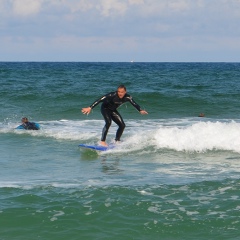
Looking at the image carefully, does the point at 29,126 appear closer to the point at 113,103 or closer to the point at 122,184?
the point at 113,103

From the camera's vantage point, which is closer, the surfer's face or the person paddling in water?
the surfer's face

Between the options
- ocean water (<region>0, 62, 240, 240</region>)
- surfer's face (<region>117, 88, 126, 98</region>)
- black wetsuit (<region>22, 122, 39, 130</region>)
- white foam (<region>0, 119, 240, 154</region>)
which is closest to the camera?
ocean water (<region>0, 62, 240, 240</region>)

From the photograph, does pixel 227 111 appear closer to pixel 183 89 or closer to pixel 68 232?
pixel 183 89

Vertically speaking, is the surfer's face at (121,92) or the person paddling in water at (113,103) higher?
the surfer's face at (121,92)

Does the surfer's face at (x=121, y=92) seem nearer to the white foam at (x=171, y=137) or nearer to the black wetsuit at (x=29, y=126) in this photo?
the white foam at (x=171, y=137)

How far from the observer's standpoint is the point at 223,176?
31.1 ft

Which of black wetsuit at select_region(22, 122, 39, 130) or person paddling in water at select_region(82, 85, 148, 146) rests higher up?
person paddling in water at select_region(82, 85, 148, 146)

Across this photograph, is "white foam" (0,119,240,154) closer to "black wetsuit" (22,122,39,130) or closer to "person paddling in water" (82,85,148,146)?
"black wetsuit" (22,122,39,130)

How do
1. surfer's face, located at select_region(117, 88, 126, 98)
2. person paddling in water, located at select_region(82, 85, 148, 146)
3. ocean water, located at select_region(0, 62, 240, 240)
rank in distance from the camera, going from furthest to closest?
1. person paddling in water, located at select_region(82, 85, 148, 146)
2. surfer's face, located at select_region(117, 88, 126, 98)
3. ocean water, located at select_region(0, 62, 240, 240)

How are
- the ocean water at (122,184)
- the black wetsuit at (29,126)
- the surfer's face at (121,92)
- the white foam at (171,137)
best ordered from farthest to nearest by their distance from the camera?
the black wetsuit at (29,126) → the white foam at (171,137) → the surfer's face at (121,92) → the ocean water at (122,184)

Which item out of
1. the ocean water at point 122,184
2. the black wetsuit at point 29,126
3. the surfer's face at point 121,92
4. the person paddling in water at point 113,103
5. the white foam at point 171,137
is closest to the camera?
the ocean water at point 122,184

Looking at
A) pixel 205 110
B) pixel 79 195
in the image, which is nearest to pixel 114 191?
pixel 79 195

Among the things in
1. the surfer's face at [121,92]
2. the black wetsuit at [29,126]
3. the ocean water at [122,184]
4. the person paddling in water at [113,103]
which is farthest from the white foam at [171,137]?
the surfer's face at [121,92]

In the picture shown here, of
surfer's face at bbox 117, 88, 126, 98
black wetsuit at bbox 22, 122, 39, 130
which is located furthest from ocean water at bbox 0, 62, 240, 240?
surfer's face at bbox 117, 88, 126, 98
